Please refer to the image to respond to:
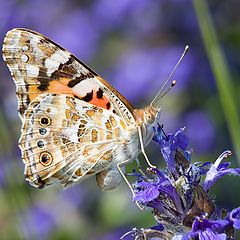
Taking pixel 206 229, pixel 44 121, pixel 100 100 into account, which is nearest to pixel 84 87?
pixel 100 100

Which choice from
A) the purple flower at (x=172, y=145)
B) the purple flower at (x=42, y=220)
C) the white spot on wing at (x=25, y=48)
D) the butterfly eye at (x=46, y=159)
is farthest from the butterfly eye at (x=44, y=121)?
the purple flower at (x=42, y=220)

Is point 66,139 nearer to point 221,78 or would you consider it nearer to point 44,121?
point 44,121

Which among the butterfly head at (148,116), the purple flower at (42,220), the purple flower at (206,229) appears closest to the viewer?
the purple flower at (206,229)

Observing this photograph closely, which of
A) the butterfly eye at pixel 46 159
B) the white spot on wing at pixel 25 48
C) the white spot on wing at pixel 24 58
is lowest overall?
the butterfly eye at pixel 46 159

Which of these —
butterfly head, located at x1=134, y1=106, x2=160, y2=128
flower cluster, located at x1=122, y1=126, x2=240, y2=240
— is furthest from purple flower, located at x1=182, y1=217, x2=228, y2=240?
butterfly head, located at x1=134, y1=106, x2=160, y2=128

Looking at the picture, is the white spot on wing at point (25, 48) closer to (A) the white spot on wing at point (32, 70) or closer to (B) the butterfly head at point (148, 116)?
(A) the white spot on wing at point (32, 70)

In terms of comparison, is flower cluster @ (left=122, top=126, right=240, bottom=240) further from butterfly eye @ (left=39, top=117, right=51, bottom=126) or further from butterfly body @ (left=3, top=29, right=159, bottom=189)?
butterfly eye @ (left=39, top=117, right=51, bottom=126)

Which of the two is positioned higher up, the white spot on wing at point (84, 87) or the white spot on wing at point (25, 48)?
the white spot on wing at point (25, 48)

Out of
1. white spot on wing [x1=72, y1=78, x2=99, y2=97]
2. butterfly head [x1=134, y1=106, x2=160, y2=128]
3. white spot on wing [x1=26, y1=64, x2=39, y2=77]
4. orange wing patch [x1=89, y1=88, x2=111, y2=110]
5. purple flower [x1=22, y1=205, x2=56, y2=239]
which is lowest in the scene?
purple flower [x1=22, y1=205, x2=56, y2=239]
